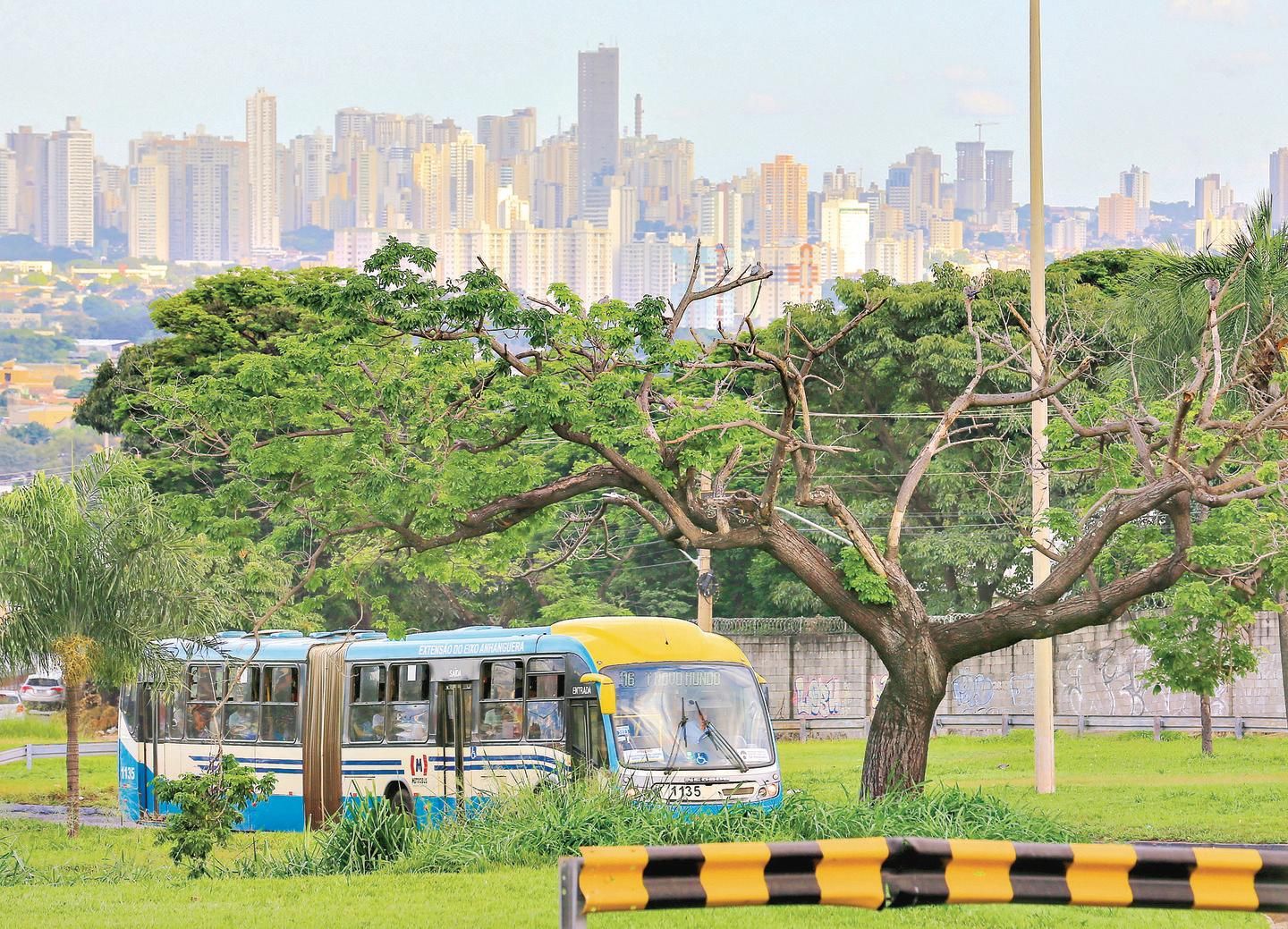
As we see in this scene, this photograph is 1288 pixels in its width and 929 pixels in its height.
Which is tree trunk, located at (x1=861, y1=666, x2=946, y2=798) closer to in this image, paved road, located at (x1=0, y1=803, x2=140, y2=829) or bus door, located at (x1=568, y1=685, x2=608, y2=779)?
bus door, located at (x1=568, y1=685, x2=608, y2=779)

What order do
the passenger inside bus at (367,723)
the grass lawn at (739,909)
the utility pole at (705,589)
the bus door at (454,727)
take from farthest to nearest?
the utility pole at (705,589) < the passenger inside bus at (367,723) < the bus door at (454,727) < the grass lawn at (739,909)

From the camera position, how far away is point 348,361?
67.2 ft

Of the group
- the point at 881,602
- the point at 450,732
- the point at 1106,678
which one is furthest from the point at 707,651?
the point at 1106,678

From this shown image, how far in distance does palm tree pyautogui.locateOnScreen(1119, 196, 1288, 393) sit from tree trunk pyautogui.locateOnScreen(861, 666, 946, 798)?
7170 millimetres

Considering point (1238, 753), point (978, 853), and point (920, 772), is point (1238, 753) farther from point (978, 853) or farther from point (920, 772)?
point (978, 853)

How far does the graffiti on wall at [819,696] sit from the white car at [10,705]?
2168cm

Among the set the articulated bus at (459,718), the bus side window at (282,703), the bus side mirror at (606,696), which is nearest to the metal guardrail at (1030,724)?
the articulated bus at (459,718)

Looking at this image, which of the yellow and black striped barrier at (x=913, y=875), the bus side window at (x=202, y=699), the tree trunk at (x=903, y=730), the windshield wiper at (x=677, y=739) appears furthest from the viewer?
the bus side window at (x=202, y=699)

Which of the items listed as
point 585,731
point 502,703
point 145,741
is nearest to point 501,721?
point 502,703

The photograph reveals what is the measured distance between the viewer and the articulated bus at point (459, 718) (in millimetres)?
19266

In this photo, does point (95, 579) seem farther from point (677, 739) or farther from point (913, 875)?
point (913, 875)

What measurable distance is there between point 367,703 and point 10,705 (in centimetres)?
3578

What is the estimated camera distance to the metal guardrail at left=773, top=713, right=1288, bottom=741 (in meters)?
37.8

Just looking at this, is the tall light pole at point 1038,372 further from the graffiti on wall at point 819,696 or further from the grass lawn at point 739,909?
the graffiti on wall at point 819,696
